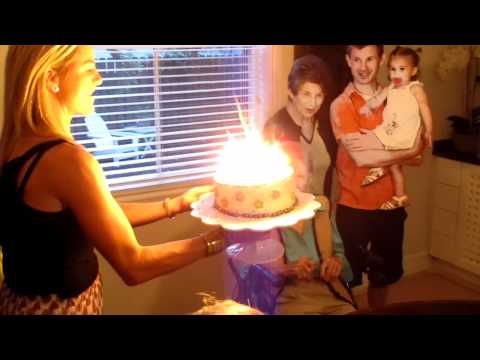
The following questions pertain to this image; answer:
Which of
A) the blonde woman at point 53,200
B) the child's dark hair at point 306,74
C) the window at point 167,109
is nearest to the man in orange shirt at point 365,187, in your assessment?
the child's dark hair at point 306,74

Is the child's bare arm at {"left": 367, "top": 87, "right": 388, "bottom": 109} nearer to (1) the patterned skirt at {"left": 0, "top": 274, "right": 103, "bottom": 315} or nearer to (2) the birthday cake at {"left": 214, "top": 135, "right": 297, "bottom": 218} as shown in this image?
(2) the birthday cake at {"left": 214, "top": 135, "right": 297, "bottom": 218}

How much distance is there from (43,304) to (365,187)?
1643mm

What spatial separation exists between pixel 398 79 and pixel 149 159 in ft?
3.70

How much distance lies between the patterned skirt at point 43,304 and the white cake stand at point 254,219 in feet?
1.13

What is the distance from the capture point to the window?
7.86ft

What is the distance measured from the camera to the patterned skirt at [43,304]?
1.39 m

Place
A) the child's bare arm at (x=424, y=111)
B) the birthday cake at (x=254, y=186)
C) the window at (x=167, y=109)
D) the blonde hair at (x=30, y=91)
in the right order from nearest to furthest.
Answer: the blonde hair at (x=30, y=91) < the birthday cake at (x=254, y=186) < the window at (x=167, y=109) < the child's bare arm at (x=424, y=111)

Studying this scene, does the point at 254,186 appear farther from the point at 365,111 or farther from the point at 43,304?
the point at 365,111

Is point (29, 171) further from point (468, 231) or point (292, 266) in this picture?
point (468, 231)

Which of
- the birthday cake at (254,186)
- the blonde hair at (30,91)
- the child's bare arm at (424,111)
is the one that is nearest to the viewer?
the blonde hair at (30,91)

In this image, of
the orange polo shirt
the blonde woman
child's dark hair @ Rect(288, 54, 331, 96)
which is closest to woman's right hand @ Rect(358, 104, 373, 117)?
the orange polo shirt

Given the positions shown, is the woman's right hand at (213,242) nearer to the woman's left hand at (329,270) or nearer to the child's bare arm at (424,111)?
the woman's left hand at (329,270)

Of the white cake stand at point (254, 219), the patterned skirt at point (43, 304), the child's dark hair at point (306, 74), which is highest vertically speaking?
the child's dark hair at point (306, 74)
